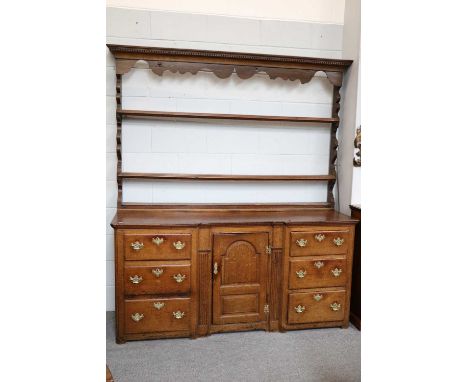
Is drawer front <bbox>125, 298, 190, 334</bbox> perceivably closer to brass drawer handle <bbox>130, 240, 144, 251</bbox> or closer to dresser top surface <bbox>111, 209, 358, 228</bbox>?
brass drawer handle <bbox>130, 240, 144, 251</bbox>

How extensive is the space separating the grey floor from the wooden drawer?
0.38m

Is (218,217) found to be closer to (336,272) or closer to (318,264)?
(318,264)

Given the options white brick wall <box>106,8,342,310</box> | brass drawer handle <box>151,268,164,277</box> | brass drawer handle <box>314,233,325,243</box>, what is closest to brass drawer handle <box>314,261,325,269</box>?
brass drawer handle <box>314,233,325,243</box>

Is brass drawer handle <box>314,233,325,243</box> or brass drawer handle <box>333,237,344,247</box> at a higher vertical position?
brass drawer handle <box>314,233,325,243</box>

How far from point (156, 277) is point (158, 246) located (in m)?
0.21

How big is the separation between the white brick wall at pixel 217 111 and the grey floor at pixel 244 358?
74 cm

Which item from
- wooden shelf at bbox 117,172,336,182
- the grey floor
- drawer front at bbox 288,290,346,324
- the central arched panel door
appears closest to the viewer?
the grey floor

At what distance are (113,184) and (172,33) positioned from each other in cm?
125

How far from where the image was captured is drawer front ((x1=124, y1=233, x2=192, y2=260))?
7.50ft

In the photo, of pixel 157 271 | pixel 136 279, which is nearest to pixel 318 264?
pixel 157 271

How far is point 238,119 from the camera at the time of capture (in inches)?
110

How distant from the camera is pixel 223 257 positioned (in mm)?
2416
